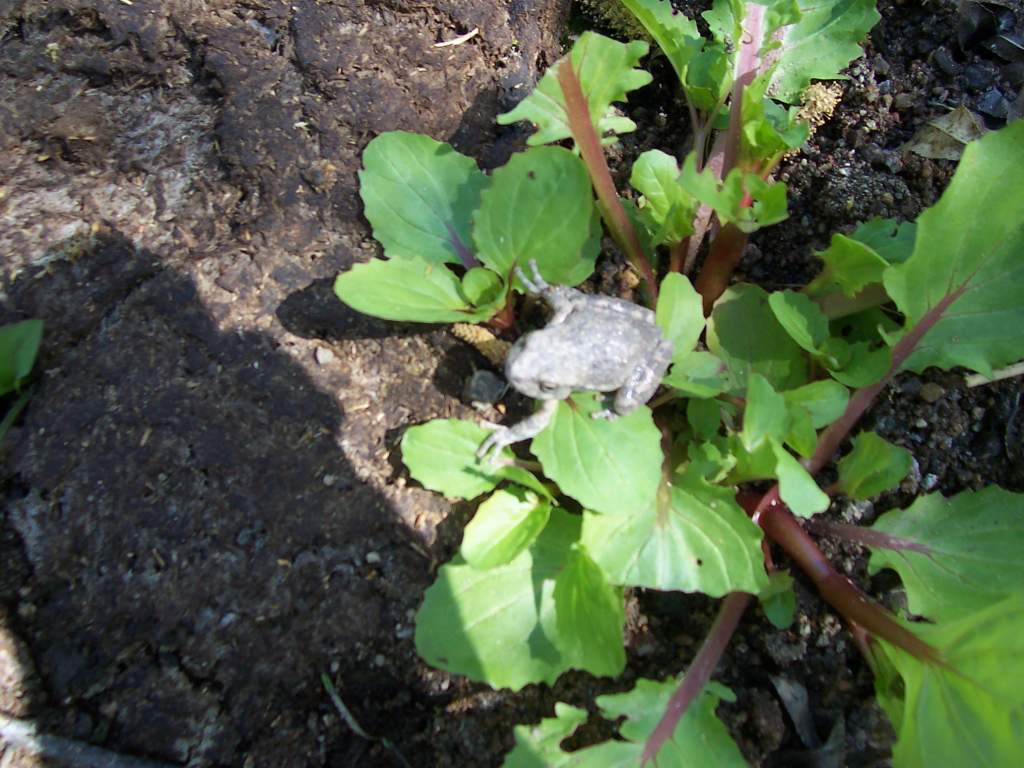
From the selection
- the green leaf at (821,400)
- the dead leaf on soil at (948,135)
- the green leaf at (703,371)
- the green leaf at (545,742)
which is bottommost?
the green leaf at (545,742)

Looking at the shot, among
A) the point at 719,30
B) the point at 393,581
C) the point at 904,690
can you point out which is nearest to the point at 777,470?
the point at 904,690

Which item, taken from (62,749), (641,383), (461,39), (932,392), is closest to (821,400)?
(641,383)

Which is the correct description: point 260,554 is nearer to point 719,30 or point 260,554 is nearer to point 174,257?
point 174,257

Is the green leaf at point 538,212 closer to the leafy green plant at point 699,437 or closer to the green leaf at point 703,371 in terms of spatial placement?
the leafy green plant at point 699,437

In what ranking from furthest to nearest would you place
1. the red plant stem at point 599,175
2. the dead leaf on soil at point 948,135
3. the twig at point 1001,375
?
the dead leaf on soil at point 948,135 → the twig at point 1001,375 → the red plant stem at point 599,175

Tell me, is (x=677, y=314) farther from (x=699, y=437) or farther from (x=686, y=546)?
(x=686, y=546)

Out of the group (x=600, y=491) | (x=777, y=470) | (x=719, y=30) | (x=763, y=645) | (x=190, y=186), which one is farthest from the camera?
(x=719, y=30)

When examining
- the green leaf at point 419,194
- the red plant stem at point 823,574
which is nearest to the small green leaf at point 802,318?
the red plant stem at point 823,574
